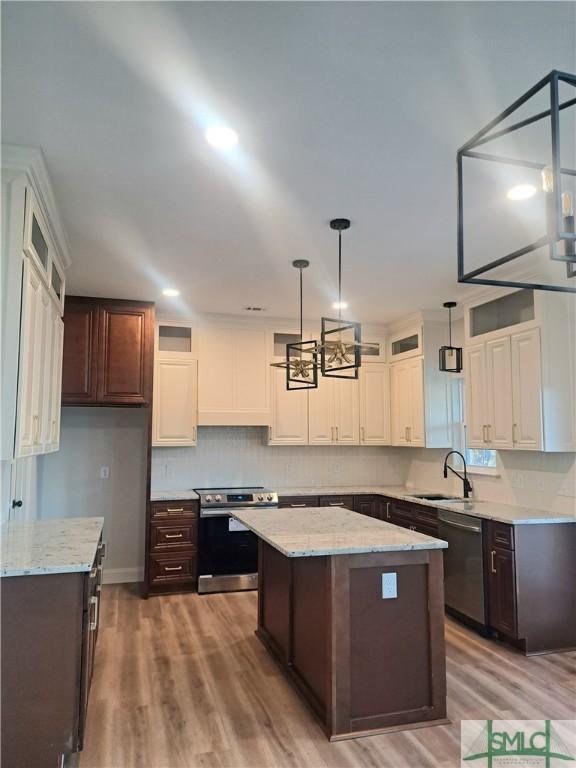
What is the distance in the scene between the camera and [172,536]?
16.8 feet

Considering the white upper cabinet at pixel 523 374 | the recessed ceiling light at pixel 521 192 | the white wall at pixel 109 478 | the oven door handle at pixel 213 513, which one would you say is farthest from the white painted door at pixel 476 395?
the white wall at pixel 109 478

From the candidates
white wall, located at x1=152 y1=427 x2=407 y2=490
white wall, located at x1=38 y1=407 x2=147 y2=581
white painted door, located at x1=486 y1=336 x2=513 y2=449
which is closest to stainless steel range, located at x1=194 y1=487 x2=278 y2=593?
white wall, located at x1=152 y1=427 x2=407 y2=490

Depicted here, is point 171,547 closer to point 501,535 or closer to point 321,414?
point 321,414

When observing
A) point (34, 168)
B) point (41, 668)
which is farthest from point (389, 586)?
point (34, 168)

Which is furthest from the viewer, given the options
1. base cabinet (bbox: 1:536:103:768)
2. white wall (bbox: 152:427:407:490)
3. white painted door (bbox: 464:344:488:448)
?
white wall (bbox: 152:427:407:490)

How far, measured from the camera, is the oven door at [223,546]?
5.16 m

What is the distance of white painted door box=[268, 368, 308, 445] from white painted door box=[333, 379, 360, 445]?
0.36 metres

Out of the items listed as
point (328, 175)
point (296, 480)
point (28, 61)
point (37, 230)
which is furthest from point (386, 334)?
point (28, 61)

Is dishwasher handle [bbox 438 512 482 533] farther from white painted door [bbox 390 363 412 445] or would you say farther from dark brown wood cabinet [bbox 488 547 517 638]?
white painted door [bbox 390 363 412 445]

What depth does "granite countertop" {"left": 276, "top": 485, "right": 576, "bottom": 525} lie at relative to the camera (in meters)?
3.80

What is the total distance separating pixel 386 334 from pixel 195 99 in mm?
4575

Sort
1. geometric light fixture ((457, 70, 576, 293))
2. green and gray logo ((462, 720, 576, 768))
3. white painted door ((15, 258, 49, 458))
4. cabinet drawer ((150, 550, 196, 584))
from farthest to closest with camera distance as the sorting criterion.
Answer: cabinet drawer ((150, 550, 196, 584)) < white painted door ((15, 258, 49, 458)) < green and gray logo ((462, 720, 576, 768)) < geometric light fixture ((457, 70, 576, 293))

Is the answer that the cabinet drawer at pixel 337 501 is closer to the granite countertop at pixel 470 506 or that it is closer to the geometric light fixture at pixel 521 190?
the granite countertop at pixel 470 506

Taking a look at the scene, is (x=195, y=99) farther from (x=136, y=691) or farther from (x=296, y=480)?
(x=296, y=480)
